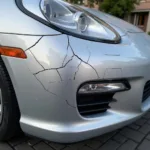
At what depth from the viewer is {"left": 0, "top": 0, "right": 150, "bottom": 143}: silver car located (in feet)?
3.83

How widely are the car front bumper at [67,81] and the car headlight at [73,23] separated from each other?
69 millimetres

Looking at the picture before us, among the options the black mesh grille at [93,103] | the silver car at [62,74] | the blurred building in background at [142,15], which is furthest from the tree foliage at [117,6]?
the black mesh grille at [93,103]

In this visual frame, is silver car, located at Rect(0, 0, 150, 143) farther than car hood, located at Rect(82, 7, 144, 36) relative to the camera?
No

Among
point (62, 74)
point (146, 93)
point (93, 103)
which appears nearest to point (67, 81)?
point (62, 74)

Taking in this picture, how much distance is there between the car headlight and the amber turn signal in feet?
0.80

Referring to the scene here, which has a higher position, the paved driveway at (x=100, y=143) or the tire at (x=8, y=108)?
the tire at (x=8, y=108)

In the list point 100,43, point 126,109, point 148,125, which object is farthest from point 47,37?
point 148,125

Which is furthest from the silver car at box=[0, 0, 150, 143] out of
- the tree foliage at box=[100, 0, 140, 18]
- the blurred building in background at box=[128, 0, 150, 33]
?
the blurred building in background at box=[128, 0, 150, 33]

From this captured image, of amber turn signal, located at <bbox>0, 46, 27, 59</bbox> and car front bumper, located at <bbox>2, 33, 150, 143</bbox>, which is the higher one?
amber turn signal, located at <bbox>0, 46, 27, 59</bbox>

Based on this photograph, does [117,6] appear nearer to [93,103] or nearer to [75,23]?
[75,23]

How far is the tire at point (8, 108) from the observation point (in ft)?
4.32

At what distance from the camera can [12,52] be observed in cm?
122

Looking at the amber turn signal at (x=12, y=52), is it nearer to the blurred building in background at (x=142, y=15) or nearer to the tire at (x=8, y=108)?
the tire at (x=8, y=108)

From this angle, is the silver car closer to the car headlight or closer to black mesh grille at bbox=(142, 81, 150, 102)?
the car headlight
